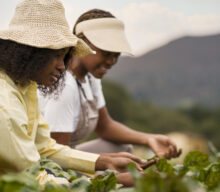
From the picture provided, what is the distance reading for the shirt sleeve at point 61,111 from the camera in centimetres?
280

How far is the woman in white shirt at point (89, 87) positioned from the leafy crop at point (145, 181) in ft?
4.02

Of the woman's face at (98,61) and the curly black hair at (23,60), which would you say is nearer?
the curly black hair at (23,60)

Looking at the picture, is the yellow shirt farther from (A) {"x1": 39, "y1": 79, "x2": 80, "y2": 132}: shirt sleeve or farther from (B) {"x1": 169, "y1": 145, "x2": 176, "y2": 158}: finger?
(B) {"x1": 169, "y1": 145, "x2": 176, "y2": 158}: finger

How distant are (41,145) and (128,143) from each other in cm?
A: 171

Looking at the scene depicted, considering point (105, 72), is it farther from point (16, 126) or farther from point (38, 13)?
point (16, 126)

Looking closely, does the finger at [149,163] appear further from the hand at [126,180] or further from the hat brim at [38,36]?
the hat brim at [38,36]

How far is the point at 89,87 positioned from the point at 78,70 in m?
0.23

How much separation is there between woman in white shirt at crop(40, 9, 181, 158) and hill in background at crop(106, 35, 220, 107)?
24919 mm

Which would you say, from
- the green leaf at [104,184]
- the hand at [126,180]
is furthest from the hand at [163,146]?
the green leaf at [104,184]

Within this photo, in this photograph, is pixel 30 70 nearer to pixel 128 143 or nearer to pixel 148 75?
pixel 128 143

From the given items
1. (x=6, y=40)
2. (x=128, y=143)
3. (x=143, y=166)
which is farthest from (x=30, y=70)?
(x=128, y=143)

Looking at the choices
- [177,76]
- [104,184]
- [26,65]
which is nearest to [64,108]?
[26,65]

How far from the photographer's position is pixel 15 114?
1.50 metres

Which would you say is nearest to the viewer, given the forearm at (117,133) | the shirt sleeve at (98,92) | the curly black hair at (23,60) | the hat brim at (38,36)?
the hat brim at (38,36)
